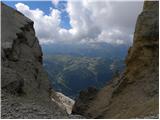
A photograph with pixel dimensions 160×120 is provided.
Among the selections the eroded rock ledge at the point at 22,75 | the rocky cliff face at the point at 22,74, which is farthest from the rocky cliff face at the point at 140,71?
the rocky cliff face at the point at 22,74

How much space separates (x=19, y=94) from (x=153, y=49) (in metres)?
22.3

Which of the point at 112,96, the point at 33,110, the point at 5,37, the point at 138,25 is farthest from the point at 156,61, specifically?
the point at 33,110

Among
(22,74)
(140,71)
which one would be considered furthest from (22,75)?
(140,71)

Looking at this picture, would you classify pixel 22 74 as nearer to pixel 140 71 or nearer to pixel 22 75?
pixel 22 75

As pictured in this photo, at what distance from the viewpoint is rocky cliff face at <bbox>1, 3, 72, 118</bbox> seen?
2122 cm

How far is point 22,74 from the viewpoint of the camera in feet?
116

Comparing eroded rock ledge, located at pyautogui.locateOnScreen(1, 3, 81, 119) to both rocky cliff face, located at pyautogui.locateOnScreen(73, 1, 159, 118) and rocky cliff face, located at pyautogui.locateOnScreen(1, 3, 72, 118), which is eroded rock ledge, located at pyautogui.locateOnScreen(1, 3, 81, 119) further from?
rocky cliff face, located at pyautogui.locateOnScreen(73, 1, 159, 118)

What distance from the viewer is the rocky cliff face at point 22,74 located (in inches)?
835

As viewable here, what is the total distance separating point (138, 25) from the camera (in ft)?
151

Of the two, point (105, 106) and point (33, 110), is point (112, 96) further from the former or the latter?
point (33, 110)

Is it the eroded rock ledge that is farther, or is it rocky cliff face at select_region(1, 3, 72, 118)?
rocky cliff face at select_region(1, 3, 72, 118)

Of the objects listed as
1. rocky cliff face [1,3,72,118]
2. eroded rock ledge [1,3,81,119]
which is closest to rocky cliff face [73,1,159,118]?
eroded rock ledge [1,3,81,119]

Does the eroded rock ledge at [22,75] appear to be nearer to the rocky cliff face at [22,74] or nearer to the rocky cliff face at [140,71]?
the rocky cliff face at [22,74]

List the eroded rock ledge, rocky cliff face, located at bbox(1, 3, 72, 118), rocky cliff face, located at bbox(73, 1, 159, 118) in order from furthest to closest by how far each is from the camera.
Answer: rocky cliff face, located at bbox(73, 1, 159, 118) < rocky cliff face, located at bbox(1, 3, 72, 118) < the eroded rock ledge
